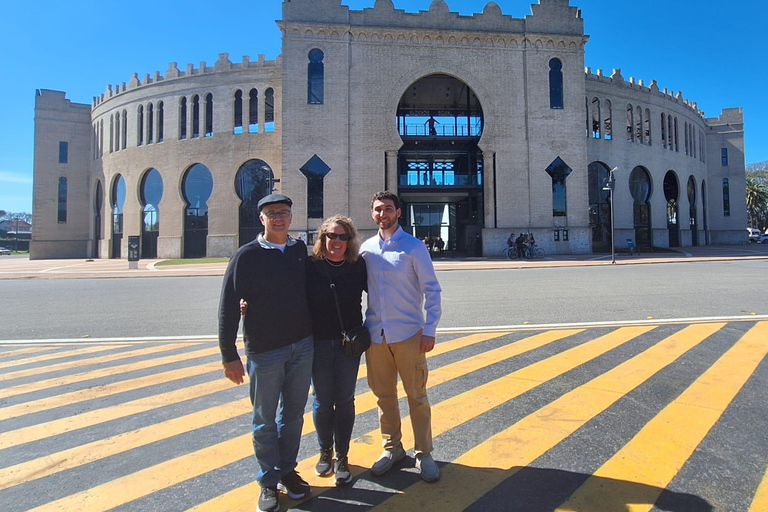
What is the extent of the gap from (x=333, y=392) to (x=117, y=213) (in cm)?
4561

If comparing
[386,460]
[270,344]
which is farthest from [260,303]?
[386,460]

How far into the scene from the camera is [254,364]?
2.66 meters

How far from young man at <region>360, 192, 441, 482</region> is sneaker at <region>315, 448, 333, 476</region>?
0.30 meters

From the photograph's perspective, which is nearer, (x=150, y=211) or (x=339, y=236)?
(x=339, y=236)

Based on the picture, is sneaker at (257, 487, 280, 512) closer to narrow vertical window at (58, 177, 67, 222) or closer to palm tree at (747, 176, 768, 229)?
narrow vertical window at (58, 177, 67, 222)

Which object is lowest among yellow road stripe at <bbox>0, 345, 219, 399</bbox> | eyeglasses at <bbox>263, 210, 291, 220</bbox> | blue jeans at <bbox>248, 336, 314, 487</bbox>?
yellow road stripe at <bbox>0, 345, 219, 399</bbox>

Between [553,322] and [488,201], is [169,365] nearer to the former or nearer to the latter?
[553,322]

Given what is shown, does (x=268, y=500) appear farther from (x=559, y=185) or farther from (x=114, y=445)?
(x=559, y=185)

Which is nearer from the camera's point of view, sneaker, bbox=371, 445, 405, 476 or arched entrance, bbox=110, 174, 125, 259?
sneaker, bbox=371, 445, 405, 476

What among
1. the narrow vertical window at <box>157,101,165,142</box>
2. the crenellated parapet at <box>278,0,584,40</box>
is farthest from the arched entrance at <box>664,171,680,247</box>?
the narrow vertical window at <box>157,101,165,142</box>

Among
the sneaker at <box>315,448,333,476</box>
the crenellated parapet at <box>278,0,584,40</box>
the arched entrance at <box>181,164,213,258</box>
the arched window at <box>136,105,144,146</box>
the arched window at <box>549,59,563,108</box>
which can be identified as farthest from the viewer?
the arched window at <box>136,105,144,146</box>

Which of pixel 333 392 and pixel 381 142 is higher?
pixel 381 142

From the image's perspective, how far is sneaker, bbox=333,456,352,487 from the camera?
280cm

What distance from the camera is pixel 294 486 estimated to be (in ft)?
8.71
